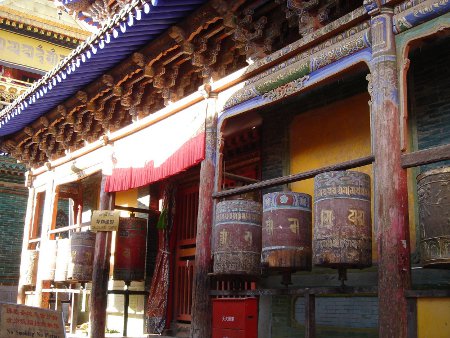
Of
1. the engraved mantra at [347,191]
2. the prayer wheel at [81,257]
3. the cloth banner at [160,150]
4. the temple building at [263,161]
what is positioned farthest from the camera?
the prayer wheel at [81,257]

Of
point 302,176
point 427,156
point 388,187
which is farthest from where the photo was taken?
point 302,176

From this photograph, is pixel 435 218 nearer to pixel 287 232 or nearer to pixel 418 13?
pixel 287 232

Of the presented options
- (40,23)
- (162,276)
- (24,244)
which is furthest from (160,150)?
(40,23)

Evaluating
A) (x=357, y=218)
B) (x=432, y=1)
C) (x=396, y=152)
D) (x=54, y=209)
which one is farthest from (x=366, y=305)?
(x=54, y=209)

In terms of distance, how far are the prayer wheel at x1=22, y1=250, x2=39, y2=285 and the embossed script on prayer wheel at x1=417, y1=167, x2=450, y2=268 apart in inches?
353

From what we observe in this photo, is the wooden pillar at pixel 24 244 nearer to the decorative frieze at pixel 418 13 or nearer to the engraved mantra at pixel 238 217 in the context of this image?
the engraved mantra at pixel 238 217

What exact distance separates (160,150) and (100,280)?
2419 mm

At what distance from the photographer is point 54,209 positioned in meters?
11.2

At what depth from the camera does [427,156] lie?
14.7 feet

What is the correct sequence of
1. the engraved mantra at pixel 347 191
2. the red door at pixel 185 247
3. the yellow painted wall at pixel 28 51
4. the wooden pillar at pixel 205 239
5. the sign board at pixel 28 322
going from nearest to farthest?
the sign board at pixel 28 322, the engraved mantra at pixel 347 191, the wooden pillar at pixel 205 239, the red door at pixel 185 247, the yellow painted wall at pixel 28 51

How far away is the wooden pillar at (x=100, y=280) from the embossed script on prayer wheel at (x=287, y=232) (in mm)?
3872

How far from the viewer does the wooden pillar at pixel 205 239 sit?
6.41m

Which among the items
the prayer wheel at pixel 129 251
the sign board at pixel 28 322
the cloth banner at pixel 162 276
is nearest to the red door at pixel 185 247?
the cloth banner at pixel 162 276

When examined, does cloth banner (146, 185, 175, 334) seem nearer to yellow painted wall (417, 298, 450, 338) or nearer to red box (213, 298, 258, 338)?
red box (213, 298, 258, 338)
